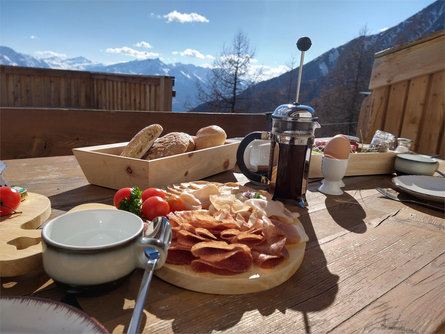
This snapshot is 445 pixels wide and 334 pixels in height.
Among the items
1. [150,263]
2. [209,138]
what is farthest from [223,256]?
[209,138]

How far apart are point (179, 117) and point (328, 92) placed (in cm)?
1396

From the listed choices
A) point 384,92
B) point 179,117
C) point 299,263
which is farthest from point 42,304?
point 384,92

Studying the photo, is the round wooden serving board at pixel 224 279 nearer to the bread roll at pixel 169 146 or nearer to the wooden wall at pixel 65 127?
the bread roll at pixel 169 146

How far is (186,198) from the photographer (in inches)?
38.4

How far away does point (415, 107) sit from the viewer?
11.7 ft

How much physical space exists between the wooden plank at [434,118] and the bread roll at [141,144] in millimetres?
3406

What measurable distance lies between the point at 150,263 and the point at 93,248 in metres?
0.11

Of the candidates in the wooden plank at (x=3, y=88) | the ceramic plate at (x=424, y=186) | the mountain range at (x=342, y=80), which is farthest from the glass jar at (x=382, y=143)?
the mountain range at (x=342, y=80)

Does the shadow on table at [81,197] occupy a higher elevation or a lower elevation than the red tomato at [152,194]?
lower

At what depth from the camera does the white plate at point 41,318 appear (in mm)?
395

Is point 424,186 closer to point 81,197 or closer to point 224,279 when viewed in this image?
point 224,279

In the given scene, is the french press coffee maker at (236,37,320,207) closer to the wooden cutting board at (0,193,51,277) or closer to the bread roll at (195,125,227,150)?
the bread roll at (195,125,227,150)

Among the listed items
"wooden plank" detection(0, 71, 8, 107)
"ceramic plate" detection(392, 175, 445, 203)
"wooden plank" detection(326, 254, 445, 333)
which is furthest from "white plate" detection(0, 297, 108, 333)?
"wooden plank" detection(0, 71, 8, 107)

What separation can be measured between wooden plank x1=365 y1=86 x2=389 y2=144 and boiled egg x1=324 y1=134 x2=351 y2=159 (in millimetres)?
2921
